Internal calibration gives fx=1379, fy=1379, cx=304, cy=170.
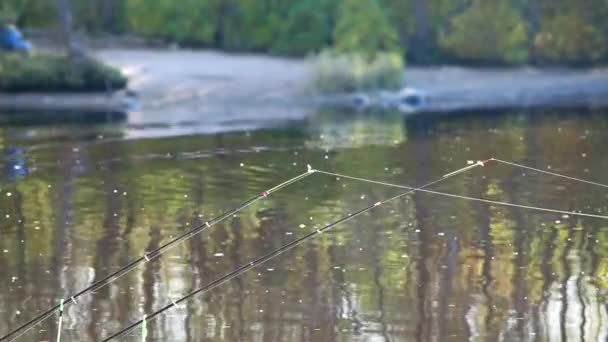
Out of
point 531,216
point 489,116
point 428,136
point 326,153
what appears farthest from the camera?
point 489,116

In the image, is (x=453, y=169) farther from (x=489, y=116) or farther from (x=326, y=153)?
(x=489, y=116)

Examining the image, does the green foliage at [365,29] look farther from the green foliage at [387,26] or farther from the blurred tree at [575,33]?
the blurred tree at [575,33]

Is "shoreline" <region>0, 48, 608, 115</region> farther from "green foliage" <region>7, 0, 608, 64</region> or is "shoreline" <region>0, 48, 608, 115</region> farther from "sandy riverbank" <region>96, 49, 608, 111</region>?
"green foliage" <region>7, 0, 608, 64</region>

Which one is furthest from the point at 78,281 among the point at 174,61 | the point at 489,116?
the point at 174,61

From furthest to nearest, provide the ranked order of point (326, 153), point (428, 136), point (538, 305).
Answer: point (428, 136)
point (326, 153)
point (538, 305)

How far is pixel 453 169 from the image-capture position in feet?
66.8

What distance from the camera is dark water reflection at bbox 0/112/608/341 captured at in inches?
443

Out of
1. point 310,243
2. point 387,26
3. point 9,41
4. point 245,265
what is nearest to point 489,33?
point 387,26

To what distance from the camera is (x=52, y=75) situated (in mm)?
33469

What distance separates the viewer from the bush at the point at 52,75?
110 feet

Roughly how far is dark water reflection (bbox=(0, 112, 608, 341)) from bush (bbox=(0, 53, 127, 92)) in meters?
9.47

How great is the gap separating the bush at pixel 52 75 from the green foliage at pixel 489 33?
12.3 metres

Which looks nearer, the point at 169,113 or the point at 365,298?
the point at 365,298

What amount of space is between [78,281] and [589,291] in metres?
4.67
